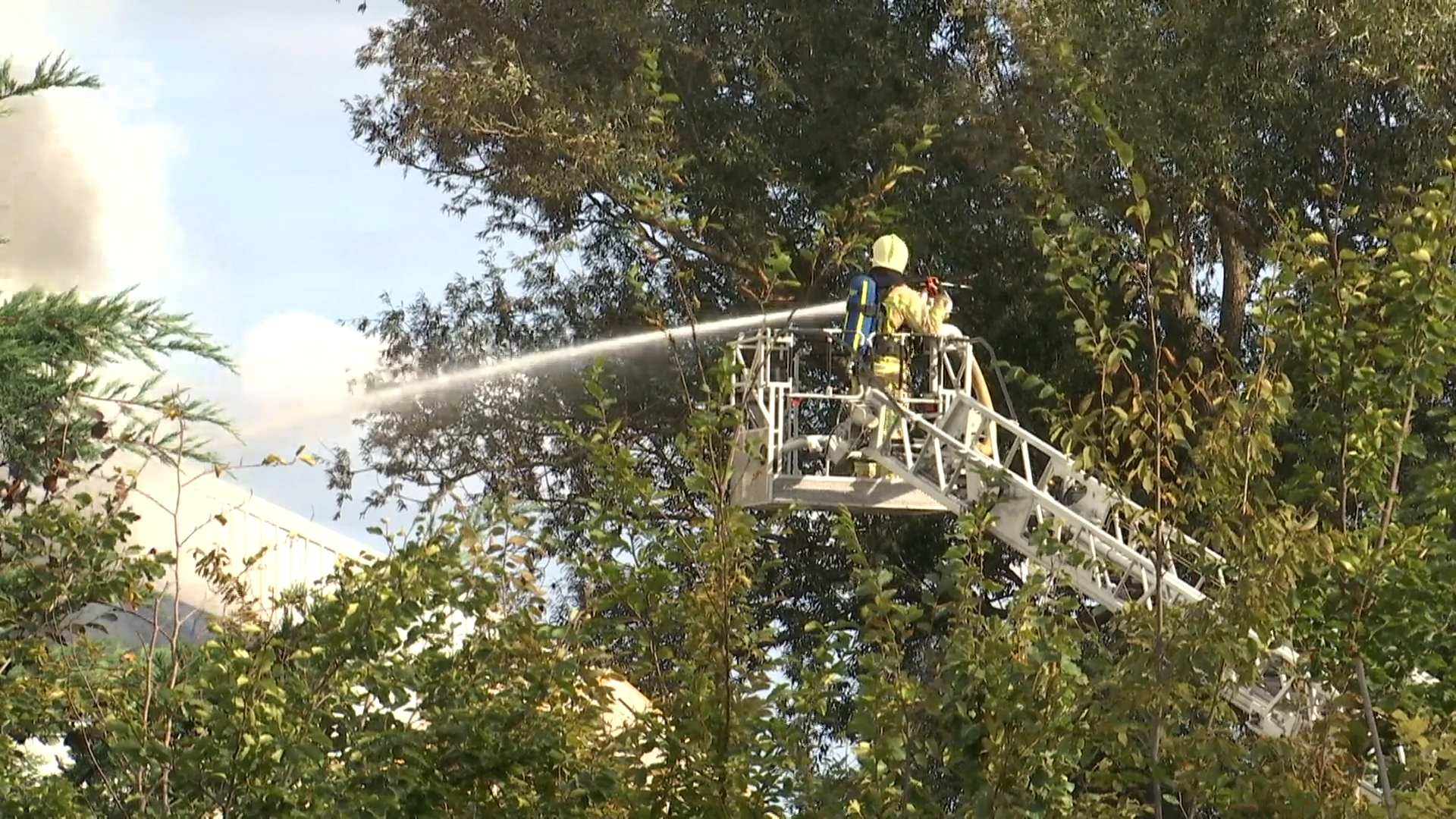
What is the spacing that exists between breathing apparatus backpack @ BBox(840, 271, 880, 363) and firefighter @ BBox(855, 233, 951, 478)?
0.22 feet

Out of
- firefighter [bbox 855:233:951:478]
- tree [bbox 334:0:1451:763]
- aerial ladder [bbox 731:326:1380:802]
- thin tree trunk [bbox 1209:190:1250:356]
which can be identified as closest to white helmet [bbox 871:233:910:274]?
firefighter [bbox 855:233:951:478]

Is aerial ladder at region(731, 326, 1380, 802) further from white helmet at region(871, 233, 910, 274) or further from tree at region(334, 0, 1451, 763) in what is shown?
tree at region(334, 0, 1451, 763)

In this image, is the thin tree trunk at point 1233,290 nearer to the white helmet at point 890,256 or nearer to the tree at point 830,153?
the tree at point 830,153

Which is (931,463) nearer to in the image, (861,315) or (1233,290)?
(861,315)

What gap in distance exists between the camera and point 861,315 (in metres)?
14.9

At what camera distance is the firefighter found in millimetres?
14969

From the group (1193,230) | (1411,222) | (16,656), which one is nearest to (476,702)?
(16,656)

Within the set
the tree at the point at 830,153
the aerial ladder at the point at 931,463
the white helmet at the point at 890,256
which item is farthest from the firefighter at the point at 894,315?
the tree at the point at 830,153

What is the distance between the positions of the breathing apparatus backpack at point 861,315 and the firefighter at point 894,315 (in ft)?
0.22

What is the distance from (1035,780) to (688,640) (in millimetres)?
1166

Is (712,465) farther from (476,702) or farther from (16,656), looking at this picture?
(16,656)

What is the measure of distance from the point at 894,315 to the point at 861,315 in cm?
38

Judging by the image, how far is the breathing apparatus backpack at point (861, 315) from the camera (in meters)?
14.9

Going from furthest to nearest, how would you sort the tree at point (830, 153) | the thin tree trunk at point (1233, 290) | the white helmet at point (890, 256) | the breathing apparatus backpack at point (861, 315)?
the thin tree trunk at point (1233, 290) < the tree at point (830, 153) < the white helmet at point (890, 256) < the breathing apparatus backpack at point (861, 315)
